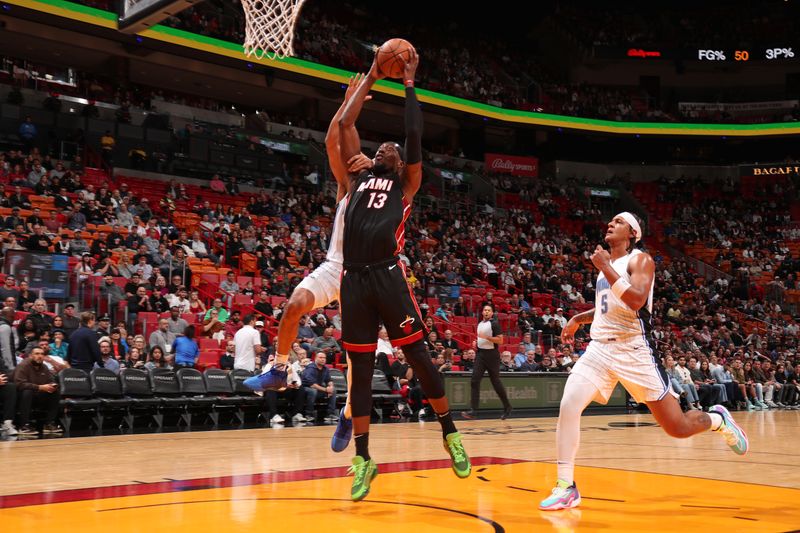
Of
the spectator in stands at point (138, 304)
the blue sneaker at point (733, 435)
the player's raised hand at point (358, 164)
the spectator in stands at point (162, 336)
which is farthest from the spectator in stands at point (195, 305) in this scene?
the blue sneaker at point (733, 435)

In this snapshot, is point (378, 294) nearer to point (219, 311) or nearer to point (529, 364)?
point (219, 311)

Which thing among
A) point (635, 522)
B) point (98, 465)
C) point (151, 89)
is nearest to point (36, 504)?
point (98, 465)

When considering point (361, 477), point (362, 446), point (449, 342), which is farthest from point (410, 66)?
point (449, 342)

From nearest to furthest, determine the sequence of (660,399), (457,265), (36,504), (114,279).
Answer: (36,504) → (660,399) → (114,279) → (457,265)

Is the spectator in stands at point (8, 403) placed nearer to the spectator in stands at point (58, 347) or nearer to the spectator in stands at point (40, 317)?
the spectator in stands at point (58, 347)

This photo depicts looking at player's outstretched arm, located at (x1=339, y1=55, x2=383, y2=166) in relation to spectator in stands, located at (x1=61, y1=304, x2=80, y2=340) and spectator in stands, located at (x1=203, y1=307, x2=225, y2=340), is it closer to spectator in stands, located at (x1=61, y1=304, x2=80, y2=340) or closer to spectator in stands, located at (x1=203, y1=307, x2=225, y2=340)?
spectator in stands, located at (x1=61, y1=304, x2=80, y2=340)

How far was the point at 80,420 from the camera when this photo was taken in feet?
39.7

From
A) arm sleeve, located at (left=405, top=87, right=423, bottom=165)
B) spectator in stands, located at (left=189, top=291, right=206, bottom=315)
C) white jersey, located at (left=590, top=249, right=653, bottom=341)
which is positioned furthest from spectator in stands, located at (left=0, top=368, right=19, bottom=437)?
white jersey, located at (left=590, top=249, right=653, bottom=341)

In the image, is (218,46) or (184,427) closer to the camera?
(184,427)

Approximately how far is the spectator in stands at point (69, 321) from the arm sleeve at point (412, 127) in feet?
30.5

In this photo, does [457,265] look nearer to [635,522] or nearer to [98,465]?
[98,465]

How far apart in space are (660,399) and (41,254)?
1149 cm

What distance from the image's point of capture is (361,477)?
5.16 meters

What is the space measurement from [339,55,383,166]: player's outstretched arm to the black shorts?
88 centimetres
